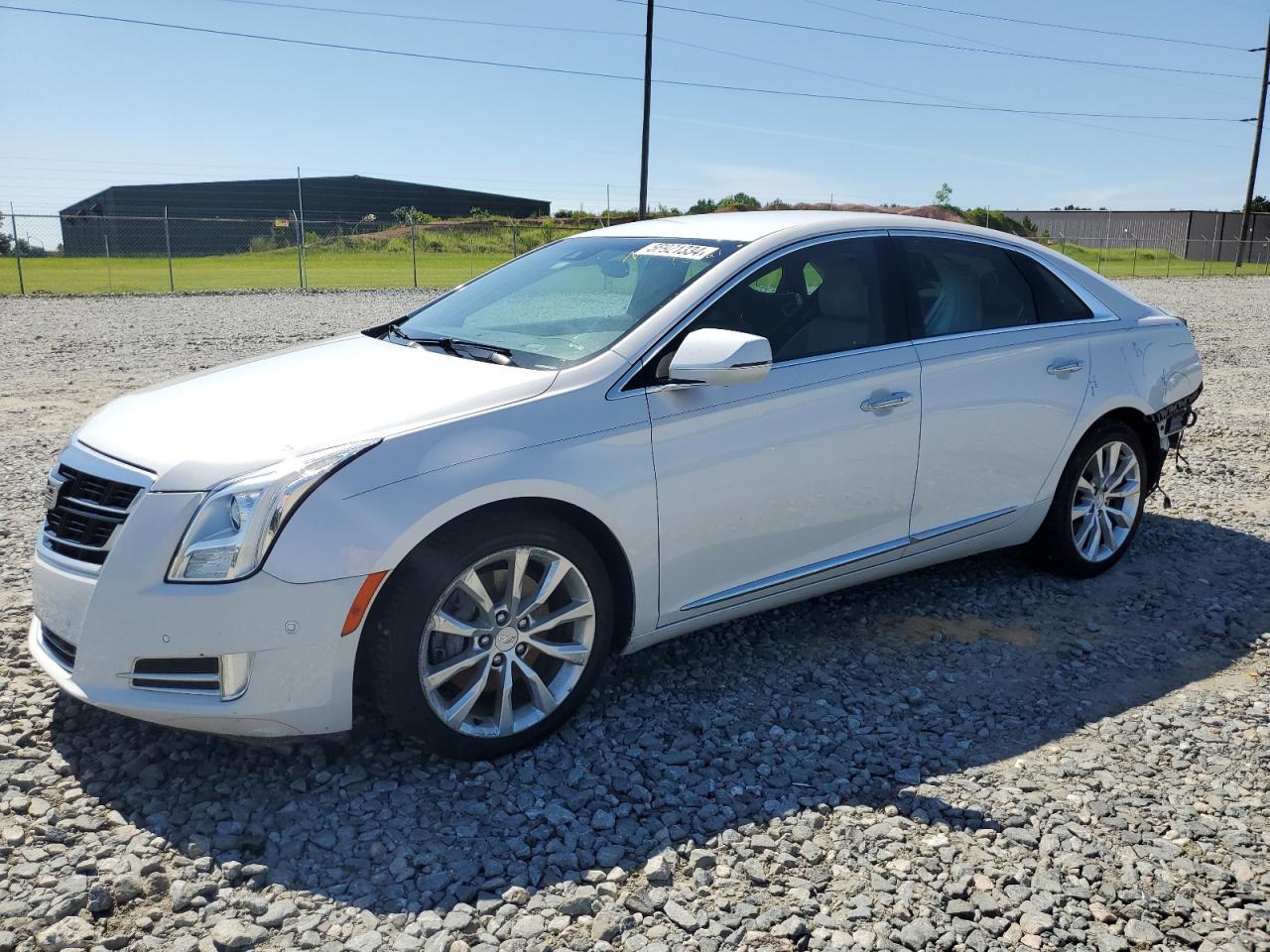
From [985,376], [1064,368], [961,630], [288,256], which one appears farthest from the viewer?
[288,256]

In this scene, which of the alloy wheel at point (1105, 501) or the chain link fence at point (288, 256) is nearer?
the alloy wheel at point (1105, 501)

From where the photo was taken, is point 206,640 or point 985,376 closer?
point 206,640

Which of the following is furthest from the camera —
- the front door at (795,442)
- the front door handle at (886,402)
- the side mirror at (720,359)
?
the front door handle at (886,402)

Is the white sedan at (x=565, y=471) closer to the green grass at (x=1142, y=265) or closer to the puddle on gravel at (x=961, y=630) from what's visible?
the puddle on gravel at (x=961, y=630)

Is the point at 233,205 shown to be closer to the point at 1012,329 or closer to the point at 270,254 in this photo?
the point at 270,254

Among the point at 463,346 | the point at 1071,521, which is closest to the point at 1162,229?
the point at 1071,521

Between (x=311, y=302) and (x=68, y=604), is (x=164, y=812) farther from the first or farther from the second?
(x=311, y=302)

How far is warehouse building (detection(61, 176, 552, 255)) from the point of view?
46.7 meters

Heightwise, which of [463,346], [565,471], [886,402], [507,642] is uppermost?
[463,346]

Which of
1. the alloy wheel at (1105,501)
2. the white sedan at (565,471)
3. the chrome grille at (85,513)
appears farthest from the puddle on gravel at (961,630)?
the chrome grille at (85,513)

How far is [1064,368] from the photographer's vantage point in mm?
4867

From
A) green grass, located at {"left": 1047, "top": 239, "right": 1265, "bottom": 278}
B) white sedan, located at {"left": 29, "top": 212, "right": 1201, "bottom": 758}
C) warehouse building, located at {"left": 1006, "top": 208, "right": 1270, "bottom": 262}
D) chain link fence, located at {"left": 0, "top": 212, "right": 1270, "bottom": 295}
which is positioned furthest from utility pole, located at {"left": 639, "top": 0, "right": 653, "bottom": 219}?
warehouse building, located at {"left": 1006, "top": 208, "right": 1270, "bottom": 262}

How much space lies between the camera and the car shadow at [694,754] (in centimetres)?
308

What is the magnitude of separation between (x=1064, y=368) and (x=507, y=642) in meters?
2.90
